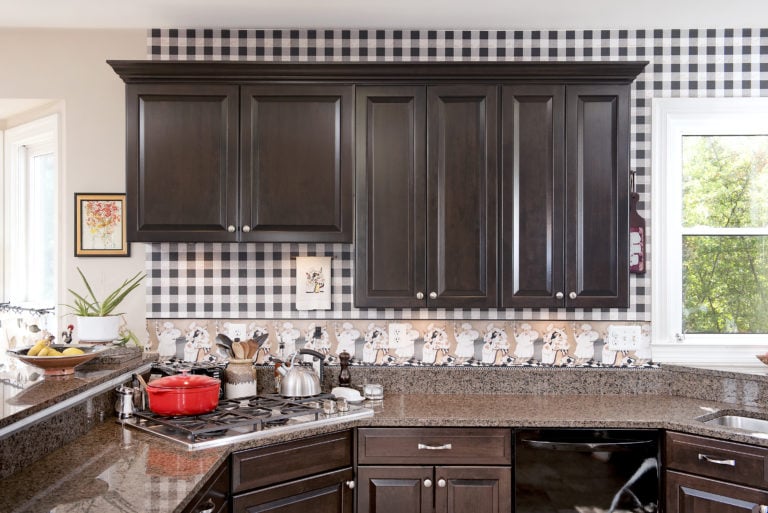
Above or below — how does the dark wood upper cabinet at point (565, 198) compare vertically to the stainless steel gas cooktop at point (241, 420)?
above

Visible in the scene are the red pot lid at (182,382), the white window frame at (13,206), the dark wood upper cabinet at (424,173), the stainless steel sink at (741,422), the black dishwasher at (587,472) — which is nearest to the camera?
the red pot lid at (182,382)

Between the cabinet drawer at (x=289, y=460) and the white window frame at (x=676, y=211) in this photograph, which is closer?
the cabinet drawer at (x=289, y=460)

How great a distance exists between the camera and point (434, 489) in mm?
2570

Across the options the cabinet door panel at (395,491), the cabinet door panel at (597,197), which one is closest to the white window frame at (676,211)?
the cabinet door panel at (597,197)

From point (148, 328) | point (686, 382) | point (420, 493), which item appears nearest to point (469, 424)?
point (420, 493)

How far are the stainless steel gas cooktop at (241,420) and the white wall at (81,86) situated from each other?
36.3 inches

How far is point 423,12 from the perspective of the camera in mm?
2949

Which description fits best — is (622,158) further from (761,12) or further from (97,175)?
(97,175)

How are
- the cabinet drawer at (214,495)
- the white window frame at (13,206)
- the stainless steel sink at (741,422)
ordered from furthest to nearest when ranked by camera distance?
the white window frame at (13,206)
the stainless steel sink at (741,422)
the cabinet drawer at (214,495)

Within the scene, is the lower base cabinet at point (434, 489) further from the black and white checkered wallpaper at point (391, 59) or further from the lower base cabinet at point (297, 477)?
the black and white checkered wallpaper at point (391, 59)

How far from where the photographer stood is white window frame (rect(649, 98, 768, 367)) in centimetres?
313

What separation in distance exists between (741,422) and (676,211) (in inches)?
41.1

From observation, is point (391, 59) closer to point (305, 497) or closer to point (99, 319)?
point (99, 319)

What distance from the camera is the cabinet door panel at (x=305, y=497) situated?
227cm
